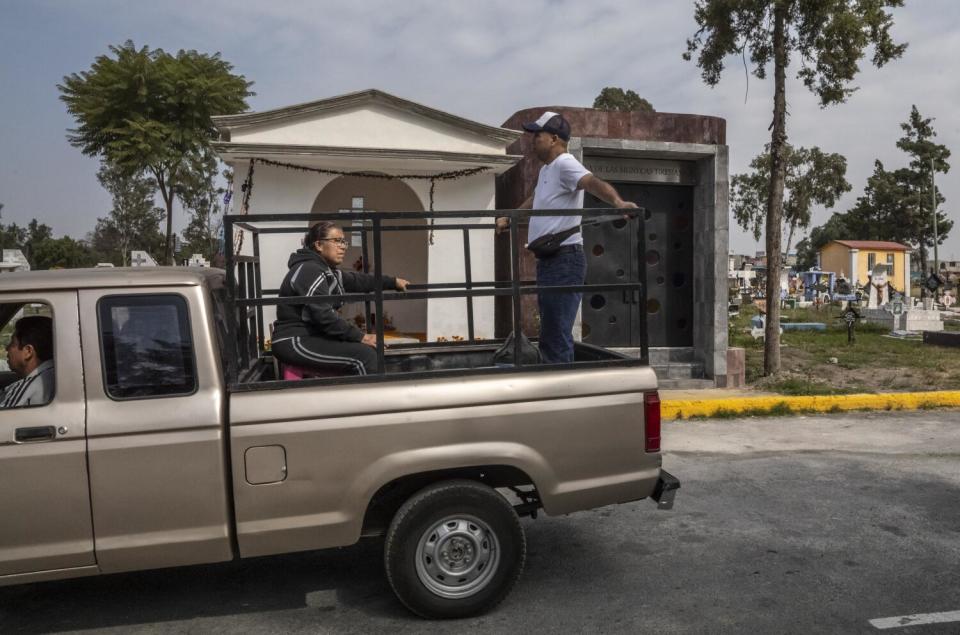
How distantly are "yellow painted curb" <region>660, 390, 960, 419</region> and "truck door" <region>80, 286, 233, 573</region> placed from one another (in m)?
6.39

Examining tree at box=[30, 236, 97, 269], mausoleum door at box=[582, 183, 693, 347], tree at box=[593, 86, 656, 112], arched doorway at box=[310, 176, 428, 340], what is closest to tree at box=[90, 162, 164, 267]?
tree at box=[30, 236, 97, 269]

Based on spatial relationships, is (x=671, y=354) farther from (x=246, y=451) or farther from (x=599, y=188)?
(x=246, y=451)

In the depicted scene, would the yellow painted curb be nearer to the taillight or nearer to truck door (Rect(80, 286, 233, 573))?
the taillight

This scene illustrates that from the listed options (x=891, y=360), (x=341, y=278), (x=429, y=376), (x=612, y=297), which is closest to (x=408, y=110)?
(x=612, y=297)

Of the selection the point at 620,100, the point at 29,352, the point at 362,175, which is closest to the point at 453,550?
the point at 29,352

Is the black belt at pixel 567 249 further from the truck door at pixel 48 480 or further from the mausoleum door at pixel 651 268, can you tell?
the mausoleum door at pixel 651 268

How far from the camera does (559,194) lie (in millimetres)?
4797

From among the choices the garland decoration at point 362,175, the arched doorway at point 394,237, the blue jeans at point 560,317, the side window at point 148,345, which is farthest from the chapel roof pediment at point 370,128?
the side window at point 148,345

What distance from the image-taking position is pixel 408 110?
1077 cm

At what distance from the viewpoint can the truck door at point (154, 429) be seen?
A: 10.3 ft

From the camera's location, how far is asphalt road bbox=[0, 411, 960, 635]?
357cm

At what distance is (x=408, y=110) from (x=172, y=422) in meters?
8.31

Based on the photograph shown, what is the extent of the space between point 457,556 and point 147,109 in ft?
63.3

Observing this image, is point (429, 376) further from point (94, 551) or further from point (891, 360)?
point (891, 360)
